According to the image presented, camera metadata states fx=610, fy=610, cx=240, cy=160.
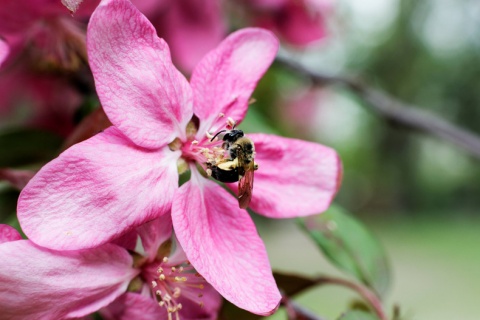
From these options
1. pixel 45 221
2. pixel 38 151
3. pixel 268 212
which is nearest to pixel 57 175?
pixel 45 221

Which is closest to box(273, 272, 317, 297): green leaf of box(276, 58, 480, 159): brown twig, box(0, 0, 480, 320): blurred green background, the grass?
box(276, 58, 480, 159): brown twig

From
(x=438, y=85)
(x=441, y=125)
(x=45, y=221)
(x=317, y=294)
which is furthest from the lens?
(x=438, y=85)

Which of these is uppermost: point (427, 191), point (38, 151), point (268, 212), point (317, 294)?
point (268, 212)

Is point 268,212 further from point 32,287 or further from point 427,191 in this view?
point 427,191

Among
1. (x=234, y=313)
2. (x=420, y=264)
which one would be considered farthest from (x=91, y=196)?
(x=420, y=264)

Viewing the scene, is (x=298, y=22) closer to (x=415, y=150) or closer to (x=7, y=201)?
(x=7, y=201)

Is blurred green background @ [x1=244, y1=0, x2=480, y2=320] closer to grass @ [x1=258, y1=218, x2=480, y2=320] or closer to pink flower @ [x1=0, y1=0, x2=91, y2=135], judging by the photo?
grass @ [x1=258, y1=218, x2=480, y2=320]
